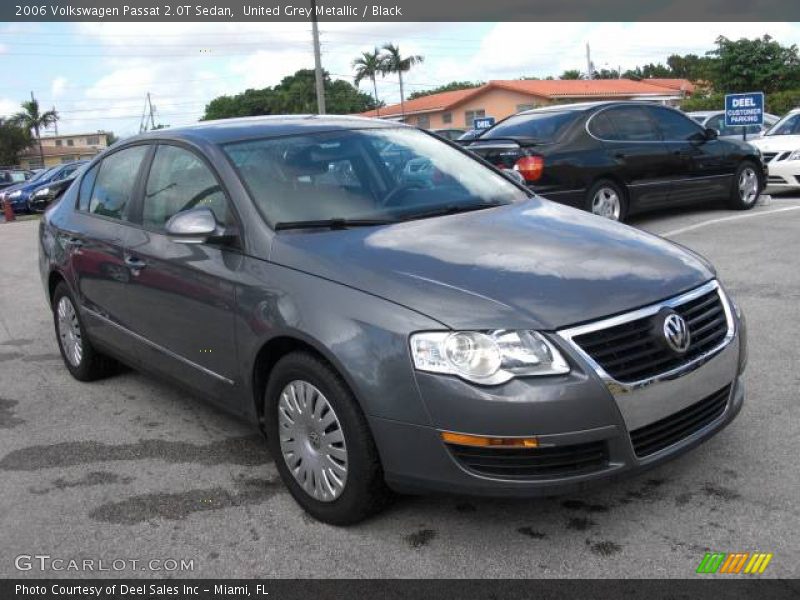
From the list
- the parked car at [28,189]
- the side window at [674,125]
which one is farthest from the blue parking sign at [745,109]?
the parked car at [28,189]

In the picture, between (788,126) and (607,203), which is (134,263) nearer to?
(607,203)

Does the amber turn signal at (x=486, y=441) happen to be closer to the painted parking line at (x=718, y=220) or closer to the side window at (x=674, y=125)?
the painted parking line at (x=718, y=220)

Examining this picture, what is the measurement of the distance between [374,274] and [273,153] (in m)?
1.20

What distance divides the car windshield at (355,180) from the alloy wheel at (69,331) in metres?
2.06

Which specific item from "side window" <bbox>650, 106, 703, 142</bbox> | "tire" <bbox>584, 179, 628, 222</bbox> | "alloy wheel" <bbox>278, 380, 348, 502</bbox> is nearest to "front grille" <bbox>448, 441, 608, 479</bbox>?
"alloy wheel" <bbox>278, 380, 348, 502</bbox>

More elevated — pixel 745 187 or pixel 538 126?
pixel 538 126

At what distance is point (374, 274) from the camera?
306 centimetres

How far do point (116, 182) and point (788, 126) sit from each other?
12.1 m

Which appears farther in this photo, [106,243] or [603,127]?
[603,127]

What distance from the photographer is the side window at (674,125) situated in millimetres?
9834

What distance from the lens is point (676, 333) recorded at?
2939mm

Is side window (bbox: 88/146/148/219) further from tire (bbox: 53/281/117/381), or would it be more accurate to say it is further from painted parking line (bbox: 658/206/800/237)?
painted parking line (bbox: 658/206/800/237)

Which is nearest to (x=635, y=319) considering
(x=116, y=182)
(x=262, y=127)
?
(x=262, y=127)
